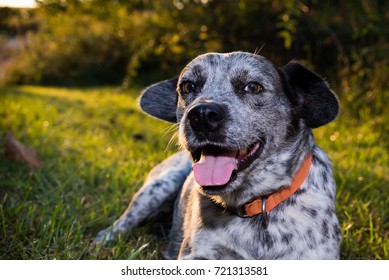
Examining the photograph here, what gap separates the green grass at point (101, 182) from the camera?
3.62 meters

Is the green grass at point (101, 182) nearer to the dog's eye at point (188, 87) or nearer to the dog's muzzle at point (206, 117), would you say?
the dog's eye at point (188, 87)

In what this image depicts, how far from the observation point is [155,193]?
4.41 m

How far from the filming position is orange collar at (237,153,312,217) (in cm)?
317

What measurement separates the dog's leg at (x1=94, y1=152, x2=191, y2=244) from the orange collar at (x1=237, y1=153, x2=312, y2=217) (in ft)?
4.01

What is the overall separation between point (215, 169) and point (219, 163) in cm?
5

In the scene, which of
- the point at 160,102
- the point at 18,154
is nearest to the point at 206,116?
the point at 160,102

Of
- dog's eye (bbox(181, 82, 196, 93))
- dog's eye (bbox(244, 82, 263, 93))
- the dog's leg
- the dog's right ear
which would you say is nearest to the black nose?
dog's eye (bbox(244, 82, 263, 93))

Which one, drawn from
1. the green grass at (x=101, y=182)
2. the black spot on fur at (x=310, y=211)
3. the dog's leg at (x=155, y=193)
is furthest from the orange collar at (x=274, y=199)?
the dog's leg at (x=155, y=193)

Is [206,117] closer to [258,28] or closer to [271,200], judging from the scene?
[271,200]

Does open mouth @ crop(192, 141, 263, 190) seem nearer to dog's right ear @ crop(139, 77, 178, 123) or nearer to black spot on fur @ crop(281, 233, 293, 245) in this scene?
black spot on fur @ crop(281, 233, 293, 245)

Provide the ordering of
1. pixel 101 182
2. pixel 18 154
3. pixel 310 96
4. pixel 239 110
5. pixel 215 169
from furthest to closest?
1. pixel 18 154
2. pixel 101 182
3. pixel 310 96
4. pixel 239 110
5. pixel 215 169

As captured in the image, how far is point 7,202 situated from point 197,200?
168 centimetres
